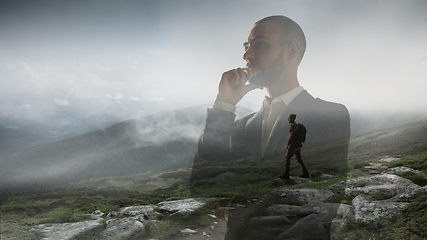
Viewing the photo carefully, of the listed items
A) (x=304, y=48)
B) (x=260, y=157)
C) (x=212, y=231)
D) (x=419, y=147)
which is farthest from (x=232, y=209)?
(x=419, y=147)

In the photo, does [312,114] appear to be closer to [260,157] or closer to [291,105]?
[291,105]

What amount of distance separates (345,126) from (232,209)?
312 cm

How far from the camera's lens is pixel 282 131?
15.0 ft

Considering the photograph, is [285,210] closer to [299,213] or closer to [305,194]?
[299,213]

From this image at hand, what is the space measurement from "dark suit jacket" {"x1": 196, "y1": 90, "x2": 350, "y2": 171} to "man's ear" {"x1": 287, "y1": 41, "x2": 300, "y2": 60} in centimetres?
94

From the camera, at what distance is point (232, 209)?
13.5 feet

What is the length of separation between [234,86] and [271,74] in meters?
0.97

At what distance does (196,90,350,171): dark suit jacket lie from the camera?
14.6 feet

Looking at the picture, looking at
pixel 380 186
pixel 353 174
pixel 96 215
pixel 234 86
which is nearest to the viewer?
pixel 234 86

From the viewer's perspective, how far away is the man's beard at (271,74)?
461 cm

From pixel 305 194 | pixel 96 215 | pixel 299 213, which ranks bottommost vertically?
pixel 96 215

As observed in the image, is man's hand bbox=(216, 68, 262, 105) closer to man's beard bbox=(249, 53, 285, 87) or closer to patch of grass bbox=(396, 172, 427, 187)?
man's beard bbox=(249, 53, 285, 87)

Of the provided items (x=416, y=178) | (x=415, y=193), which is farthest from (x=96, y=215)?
(x=416, y=178)

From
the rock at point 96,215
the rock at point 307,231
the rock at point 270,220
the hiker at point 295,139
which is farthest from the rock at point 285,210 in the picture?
the rock at point 96,215
